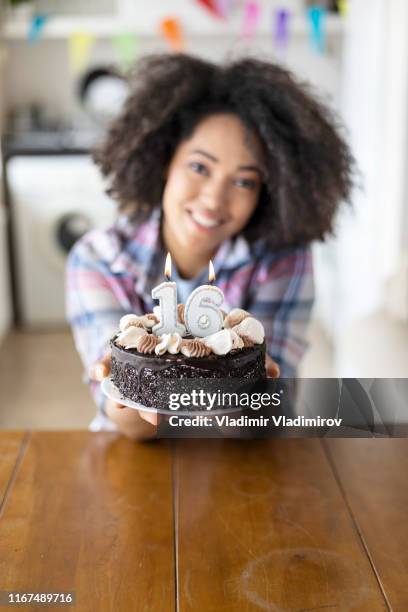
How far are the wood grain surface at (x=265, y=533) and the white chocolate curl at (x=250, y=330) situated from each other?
255 mm

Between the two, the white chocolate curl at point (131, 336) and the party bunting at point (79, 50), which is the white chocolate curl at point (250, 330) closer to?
the white chocolate curl at point (131, 336)

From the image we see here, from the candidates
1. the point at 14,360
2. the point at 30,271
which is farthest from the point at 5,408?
the point at 30,271

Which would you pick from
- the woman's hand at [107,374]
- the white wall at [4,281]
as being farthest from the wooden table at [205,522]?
the white wall at [4,281]

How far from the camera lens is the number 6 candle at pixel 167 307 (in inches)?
35.2

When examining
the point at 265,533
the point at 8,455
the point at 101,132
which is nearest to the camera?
the point at 265,533

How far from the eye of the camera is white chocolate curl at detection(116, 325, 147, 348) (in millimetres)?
924

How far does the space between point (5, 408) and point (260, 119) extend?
1832 millimetres

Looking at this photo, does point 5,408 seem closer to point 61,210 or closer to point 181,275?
point 61,210

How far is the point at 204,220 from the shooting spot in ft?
4.58

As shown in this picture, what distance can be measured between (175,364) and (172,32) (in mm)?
3411

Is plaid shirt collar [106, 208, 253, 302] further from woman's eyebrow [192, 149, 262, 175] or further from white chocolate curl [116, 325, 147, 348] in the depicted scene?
white chocolate curl [116, 325, 147, 348]

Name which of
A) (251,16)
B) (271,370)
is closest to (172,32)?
(251,16)

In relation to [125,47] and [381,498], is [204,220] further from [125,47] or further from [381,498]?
[125,47]

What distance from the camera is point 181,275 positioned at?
1539 mm
